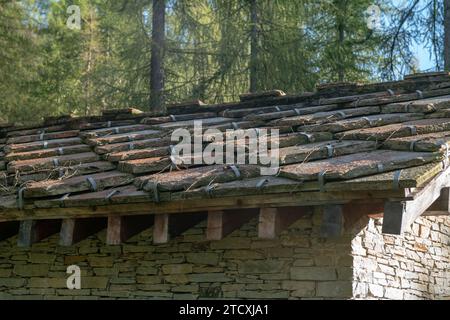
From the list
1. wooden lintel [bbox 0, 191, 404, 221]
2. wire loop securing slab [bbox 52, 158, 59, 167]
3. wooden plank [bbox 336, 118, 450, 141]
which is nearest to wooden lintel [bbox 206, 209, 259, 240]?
wooden lintel [bbox 0, 191, 404, 221]

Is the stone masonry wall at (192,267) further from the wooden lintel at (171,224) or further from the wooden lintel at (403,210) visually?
the wooden lintel at (403,210)

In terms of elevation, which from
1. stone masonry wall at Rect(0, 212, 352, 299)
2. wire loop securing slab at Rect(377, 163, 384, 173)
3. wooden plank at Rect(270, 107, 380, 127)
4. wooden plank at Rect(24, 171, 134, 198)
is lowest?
stone masonry wall at Rect(0, 212, 352, 299)

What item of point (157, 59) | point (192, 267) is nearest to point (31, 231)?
point (192, 267)

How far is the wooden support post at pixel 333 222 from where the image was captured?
4.93 m

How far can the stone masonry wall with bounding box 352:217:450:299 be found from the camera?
5777 millimetres

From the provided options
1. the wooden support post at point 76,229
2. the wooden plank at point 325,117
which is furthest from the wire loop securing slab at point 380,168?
the wooden support post at point 76,229

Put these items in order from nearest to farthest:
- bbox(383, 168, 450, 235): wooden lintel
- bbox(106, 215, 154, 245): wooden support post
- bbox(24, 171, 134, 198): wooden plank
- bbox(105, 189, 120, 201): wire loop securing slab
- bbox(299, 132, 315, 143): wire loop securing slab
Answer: bbox(383, 168, 450, 235): wooden lintel, bbox(105, 189, 120, 201): wire loop securing slab, bbox(106, 215, 154, 245): wooden support post, bbox(24, 171, 134, 198): wooden plank, bbox(299, 132, 315, 143): wire loop securing slab

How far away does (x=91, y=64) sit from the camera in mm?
21266

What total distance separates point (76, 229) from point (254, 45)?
876 cm

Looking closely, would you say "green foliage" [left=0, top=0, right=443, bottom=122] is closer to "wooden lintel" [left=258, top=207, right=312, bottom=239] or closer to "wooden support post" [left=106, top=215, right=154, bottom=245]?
"wooden support post" [left=106, top=215, right=154, bottom=245]

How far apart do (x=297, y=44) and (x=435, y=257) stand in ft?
25.8

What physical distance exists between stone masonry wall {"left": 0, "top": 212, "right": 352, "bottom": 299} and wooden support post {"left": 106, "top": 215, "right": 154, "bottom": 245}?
0.97 ft

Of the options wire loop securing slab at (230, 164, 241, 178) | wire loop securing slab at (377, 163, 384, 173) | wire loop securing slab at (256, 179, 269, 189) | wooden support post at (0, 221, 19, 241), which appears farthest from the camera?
wooden support post at (0, 221, 19, 241)

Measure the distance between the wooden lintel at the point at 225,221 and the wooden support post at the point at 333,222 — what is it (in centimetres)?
85
